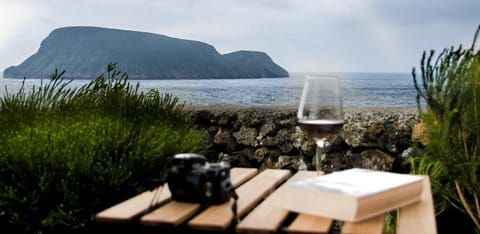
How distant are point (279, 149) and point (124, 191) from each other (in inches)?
80.1

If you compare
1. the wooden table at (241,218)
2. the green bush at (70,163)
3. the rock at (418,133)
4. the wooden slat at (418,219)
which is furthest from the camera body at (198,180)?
the rock at (418,133)

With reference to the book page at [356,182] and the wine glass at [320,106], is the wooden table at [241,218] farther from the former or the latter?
the wine glass at [320,106]

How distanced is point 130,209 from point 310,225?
21.4 inches

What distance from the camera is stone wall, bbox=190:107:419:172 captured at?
14.5 feet

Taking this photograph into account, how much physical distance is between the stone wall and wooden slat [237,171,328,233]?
2.76 metres

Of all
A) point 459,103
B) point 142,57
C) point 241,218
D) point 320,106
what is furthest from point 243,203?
point 142,57

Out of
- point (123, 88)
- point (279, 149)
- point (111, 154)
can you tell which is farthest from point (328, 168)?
point (111, 154)

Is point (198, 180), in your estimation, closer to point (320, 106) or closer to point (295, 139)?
point (320, 106)

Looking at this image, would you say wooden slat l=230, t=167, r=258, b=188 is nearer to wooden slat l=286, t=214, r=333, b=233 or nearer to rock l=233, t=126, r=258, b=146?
wooden slat l=286, t=214, r=333, b=233

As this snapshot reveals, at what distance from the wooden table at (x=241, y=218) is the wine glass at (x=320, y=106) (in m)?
0.28

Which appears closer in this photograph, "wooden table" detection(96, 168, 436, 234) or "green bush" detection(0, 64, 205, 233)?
"wooden table" detection(96, 168, 436, 234)

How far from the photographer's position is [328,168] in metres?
4.55

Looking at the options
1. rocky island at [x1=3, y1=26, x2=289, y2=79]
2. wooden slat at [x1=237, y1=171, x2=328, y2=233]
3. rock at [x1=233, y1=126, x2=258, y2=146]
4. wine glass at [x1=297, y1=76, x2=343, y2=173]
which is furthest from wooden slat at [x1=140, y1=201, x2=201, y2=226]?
rocky island at [x1=3, y1=26, x2=289, y2=79]

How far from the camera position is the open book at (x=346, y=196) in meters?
1.55
